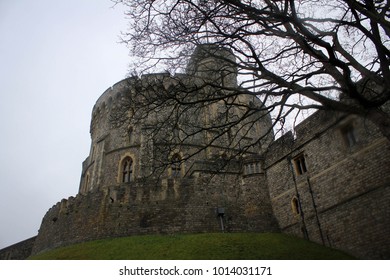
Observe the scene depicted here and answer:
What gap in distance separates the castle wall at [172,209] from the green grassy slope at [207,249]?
184 cm

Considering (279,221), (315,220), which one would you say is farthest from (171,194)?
(315,220)

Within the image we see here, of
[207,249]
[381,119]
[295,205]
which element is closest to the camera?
[381,119]

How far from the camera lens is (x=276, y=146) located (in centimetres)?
1777

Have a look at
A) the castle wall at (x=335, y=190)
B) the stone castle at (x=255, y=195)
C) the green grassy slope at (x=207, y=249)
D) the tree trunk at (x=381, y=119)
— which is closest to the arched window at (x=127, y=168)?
the stone castle at (x=255, y=195)

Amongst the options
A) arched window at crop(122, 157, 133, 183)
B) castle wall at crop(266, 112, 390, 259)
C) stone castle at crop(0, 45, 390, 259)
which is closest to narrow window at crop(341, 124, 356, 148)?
castle wall at crop(266, 112, 390, 259)

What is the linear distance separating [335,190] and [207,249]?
611 centimetres

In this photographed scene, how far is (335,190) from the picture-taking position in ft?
44.1

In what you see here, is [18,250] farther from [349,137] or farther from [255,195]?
[349,137]

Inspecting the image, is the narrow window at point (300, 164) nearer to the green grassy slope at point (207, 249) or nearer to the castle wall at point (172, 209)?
the castle wall at point (172, 209)

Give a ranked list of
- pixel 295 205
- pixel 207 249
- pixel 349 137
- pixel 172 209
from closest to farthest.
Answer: pixel 349 137 < pixel 207 249 < pixel 295 205 < pixel 172 209

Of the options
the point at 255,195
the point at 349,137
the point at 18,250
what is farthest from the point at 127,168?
the point at 349,137

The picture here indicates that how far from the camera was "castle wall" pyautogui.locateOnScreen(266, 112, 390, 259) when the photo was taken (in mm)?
11578

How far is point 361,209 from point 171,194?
935cm
